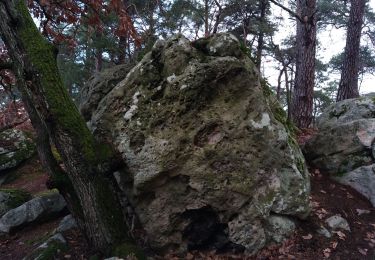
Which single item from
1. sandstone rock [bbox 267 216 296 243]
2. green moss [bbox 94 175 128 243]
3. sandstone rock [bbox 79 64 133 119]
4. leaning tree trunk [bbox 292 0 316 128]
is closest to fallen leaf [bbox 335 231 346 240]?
sandstone rock [bbox 267 216 296 243]

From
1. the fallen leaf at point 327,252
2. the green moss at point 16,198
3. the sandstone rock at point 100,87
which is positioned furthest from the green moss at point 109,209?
the green moss at point 16,198

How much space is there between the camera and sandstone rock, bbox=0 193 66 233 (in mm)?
6109

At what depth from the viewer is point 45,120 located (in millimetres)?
4312

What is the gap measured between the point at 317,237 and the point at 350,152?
2.06 m

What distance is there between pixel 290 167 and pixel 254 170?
668 mm

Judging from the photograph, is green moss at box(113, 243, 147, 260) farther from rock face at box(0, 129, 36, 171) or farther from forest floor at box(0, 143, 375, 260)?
rock face at box(0, 129, 36, 171)

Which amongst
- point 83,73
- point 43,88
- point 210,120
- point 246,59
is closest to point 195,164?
point 210,120

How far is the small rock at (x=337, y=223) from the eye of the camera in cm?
491

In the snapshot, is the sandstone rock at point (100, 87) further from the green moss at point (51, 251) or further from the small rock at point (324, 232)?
the small rock at point (324, 232)

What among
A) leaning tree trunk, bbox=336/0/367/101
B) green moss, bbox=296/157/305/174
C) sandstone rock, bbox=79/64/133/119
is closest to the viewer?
green moss, bbox=296/157/305/174

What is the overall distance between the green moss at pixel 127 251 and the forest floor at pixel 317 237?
0.48 metres

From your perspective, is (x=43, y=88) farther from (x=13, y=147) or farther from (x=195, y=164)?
(x=13, y=147)

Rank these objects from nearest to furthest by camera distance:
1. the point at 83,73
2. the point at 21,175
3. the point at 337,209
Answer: the point at 337,209 < the point at 21,175 < the point at 83,73

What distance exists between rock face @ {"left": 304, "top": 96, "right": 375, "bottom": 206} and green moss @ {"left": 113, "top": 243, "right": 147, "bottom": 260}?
150 inches
